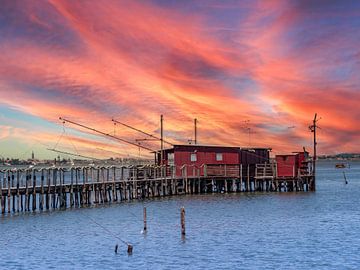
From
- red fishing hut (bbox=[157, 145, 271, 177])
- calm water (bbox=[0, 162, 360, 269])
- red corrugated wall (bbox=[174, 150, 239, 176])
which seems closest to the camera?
calm water (bbox=[0, 162, 360, 269])

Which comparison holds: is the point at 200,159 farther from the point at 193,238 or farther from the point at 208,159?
the point at 193,238

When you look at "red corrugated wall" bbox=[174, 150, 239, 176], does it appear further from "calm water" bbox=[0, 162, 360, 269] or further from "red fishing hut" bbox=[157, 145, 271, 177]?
"calm water" bbox=[0, 162, 360, 269]

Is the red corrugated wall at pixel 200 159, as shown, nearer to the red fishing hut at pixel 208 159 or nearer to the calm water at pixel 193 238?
the red fishing hut at pixel 208 159

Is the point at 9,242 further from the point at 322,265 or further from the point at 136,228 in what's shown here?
the point at 322,265

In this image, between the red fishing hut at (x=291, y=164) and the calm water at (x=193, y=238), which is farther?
the red fishing hut at (x=291, y=164)

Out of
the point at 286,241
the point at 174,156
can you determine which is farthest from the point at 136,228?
the point at 174,156

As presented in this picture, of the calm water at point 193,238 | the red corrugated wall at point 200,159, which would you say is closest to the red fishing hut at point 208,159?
the red corrugated wall at point 200,159

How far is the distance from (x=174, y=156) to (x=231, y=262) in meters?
46.1

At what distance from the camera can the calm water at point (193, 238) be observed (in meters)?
31.0

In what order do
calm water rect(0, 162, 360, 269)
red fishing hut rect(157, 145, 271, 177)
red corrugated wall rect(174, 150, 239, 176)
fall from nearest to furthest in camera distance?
calm water rect(0, 162, 360, 269), red corrugated wall rect(174, 150, 239, 176), red fishing hut rect(157, 145, 271, 177)

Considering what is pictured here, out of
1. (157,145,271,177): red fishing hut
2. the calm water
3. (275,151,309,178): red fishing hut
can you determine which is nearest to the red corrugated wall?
(157,145,271,177): red fishing hut

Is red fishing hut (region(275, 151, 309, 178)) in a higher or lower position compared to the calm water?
higher

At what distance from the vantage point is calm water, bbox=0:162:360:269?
31047mm

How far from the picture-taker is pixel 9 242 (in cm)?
3812
